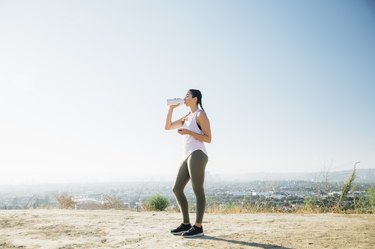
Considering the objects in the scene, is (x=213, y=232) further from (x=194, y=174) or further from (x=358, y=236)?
(x=358, y=236)

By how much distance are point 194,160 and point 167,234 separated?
114 centimetres

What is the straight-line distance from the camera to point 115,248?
11.4 ft

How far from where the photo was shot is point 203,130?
4.25m

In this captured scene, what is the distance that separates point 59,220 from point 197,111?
3.45 metres

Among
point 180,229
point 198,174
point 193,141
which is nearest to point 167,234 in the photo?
point 180,229

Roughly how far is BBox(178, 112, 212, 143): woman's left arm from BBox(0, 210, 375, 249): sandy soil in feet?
4.31

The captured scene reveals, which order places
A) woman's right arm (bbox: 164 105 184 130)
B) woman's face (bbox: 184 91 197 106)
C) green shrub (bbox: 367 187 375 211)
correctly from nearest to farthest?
1. woman's face (bbox: 184 91 197 106)
2. woman's right arm (bbox: 164 105 184 130)
3. green shrub (bbox: 367 187 375 211)

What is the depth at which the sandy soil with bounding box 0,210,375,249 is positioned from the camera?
366cm

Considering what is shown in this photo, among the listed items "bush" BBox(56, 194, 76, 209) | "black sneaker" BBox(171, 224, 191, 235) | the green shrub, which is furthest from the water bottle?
"bush" BBox(56, 194, 76, 209)

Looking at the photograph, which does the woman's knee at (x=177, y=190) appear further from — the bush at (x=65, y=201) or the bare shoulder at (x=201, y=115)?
the bush at (x=65, y=201)

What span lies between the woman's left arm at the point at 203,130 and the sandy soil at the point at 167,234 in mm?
1314

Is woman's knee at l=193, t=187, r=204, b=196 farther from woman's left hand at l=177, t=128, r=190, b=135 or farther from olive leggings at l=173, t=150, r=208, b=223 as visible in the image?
woman's left hand at l=177, t=128, r=190, b=135

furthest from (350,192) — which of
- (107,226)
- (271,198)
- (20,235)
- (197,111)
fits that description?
(20,235)

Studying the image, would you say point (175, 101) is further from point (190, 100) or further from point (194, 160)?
point (194, 160)
